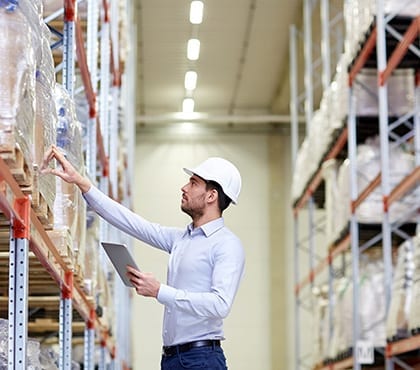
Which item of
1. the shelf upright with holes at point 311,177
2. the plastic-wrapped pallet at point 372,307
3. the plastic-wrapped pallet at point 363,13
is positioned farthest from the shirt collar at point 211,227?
the shelf upright with holes at point 311,177

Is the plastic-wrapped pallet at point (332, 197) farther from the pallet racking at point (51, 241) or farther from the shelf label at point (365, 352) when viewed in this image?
the pallet racking at point (51, 241)

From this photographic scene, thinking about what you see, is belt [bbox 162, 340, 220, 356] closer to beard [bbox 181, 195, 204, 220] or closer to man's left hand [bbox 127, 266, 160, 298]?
man's left hand [bbox 127, 266, 160, 298]

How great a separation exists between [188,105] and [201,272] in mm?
21278

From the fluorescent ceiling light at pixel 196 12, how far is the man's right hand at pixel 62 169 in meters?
15.2

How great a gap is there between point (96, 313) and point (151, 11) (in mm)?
13218

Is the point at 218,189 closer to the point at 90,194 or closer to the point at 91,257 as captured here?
the point at 90,194

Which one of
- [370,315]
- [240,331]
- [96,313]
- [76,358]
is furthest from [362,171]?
[240,331]

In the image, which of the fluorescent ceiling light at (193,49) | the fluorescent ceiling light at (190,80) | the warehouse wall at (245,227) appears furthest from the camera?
the warehouse wall at (245,227)

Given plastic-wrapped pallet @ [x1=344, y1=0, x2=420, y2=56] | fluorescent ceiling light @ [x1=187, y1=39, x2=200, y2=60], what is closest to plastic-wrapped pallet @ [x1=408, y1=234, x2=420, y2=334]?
plastic-wrapped pallet @ [x1=344, y1=0, x2=420, y2=56]

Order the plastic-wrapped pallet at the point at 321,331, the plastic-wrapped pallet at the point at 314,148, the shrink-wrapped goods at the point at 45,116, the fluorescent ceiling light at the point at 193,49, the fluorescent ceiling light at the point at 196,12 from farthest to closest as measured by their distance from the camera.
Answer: the fluorescent ceiling light at the point at 193,49 → the fluorescent ceiling light at the point at 196,12 → the plastic-wrapped pallet at the point at 321,331 → the plastic-wrapped pallet at the point at 314,148 → the shrink-wrapped goods at the point at 45,116

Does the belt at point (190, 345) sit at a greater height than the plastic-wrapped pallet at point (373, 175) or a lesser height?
lesser

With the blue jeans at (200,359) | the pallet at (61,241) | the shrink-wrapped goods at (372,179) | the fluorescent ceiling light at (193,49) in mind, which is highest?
the fluorescent ceiling light at (193,49)

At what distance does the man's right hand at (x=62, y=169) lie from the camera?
16.8 feet

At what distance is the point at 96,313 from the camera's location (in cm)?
886
